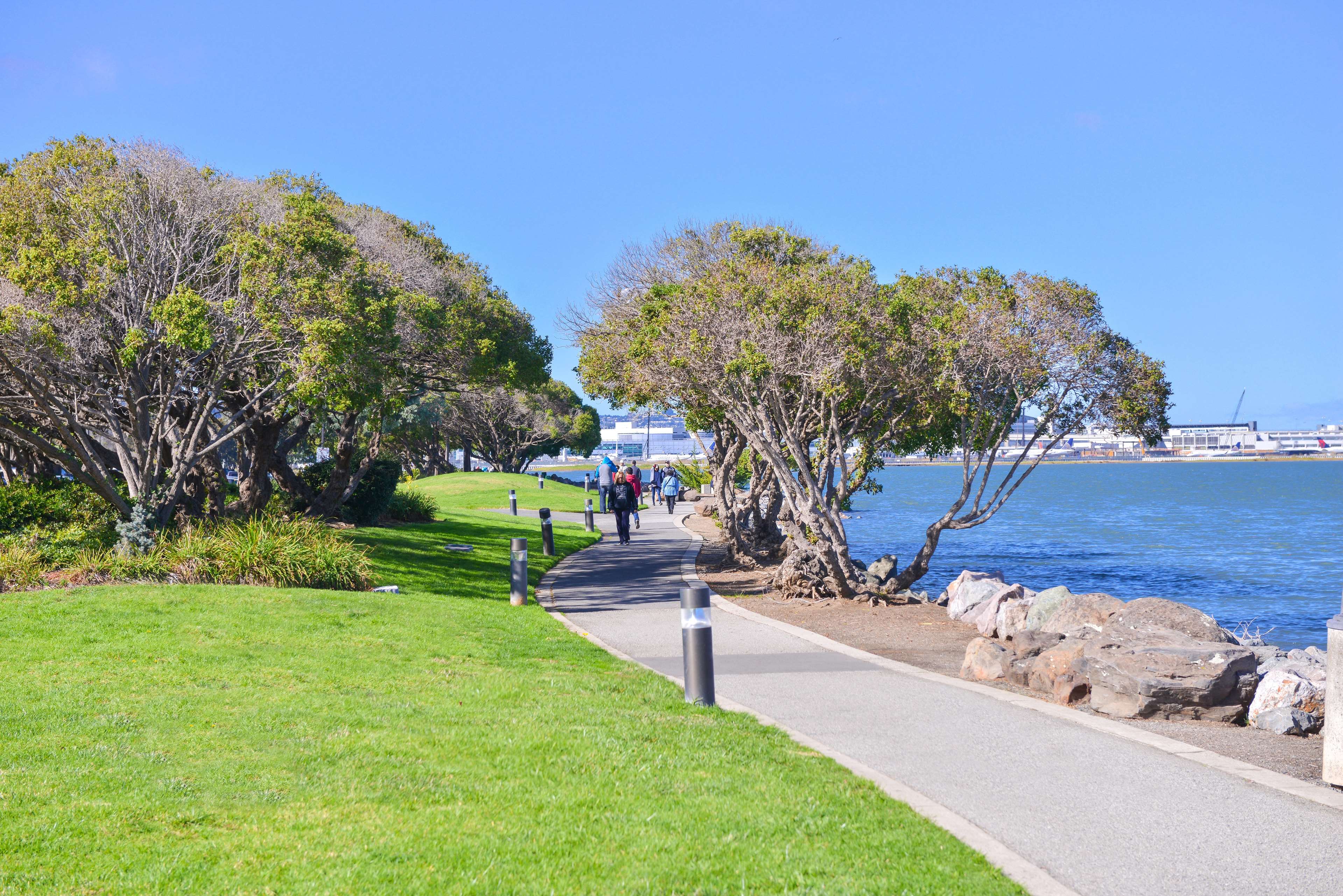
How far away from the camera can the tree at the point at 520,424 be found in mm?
67000

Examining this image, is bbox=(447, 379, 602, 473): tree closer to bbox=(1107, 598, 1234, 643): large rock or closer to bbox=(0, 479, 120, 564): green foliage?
A: bbox=(0, 479, 120, 564): green foliage

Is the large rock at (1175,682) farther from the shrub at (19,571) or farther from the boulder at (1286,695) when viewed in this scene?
the shrub at (19,571)

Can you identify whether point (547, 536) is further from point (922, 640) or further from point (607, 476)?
point (922, 640)

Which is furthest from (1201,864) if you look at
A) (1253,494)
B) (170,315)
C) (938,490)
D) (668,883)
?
(938,490)

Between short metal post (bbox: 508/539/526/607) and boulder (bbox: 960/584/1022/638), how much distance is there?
20.7 ft

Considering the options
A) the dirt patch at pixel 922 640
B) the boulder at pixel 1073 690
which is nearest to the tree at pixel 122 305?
the dirt patch at pixel 922 640

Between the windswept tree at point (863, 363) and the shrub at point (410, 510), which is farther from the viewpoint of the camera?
the shrub at point (410, 510)

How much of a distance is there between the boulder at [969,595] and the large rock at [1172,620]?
448cm

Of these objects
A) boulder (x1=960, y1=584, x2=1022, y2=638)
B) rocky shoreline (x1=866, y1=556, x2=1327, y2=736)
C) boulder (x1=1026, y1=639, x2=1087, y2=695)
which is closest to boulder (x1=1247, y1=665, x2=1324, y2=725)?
rocky shoreline (x1=866, y1=556, x2=1327, y2=736)

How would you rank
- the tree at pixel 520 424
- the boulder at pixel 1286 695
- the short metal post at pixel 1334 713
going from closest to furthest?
the short metal post at pixel 1334 713
the boulder at pixel 1286 695
the tree at pixel 520 424

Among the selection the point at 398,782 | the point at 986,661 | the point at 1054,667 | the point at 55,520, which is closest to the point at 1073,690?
the point at 1054,667

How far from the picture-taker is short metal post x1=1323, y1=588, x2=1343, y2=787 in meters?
6.46

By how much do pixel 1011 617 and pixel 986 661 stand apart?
4.01m

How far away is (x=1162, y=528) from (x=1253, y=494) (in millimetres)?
43542
